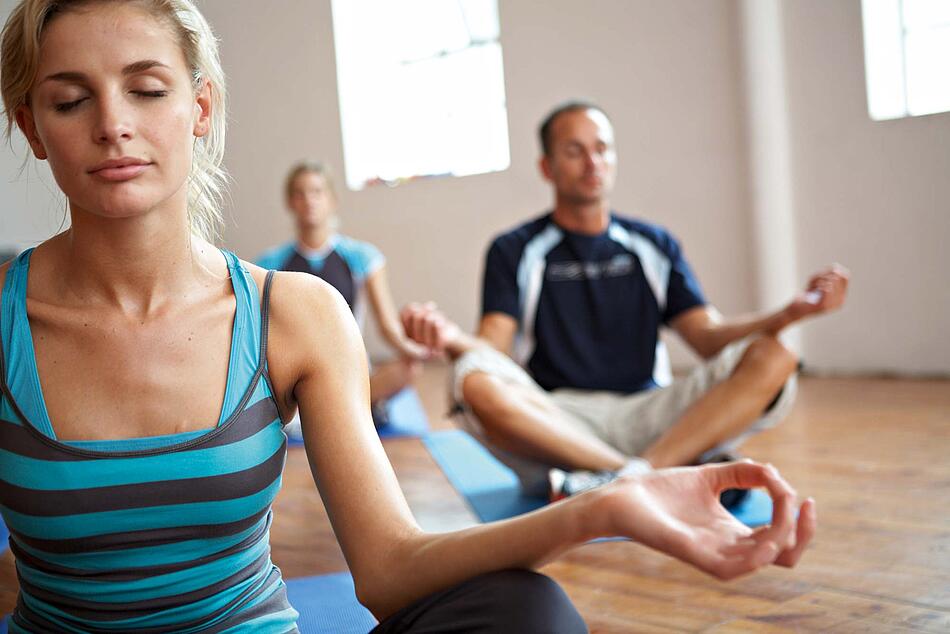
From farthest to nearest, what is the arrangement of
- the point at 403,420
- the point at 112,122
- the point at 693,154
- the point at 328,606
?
1. the point at 693,154
2. the point at 403,420
3. the point at 328,606
4. the point at 112,122

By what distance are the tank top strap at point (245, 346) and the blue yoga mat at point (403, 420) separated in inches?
89.9

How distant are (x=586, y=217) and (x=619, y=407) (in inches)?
21.0

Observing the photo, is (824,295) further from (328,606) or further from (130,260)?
(130,260)

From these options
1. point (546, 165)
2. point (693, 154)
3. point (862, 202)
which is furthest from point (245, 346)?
point (693, 154)

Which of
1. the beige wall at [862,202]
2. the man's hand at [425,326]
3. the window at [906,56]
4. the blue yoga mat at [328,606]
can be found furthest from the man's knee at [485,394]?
the window at [906,56]

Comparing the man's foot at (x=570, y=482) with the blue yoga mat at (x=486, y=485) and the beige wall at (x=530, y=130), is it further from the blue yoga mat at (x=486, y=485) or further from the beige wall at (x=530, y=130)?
the beige wall at (x=530, y=130)

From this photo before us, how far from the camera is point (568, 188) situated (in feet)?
9.06

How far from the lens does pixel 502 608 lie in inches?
33.4

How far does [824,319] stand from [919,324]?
0.40 m

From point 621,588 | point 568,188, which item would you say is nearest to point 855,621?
point 621,588

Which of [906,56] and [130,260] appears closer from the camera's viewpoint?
[130,260]

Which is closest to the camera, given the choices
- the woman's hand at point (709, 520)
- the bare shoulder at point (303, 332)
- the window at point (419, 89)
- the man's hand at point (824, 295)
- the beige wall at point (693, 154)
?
the woman's hand at point (709, 520)

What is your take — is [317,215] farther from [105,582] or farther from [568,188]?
[105,582]

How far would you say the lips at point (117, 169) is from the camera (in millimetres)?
950
